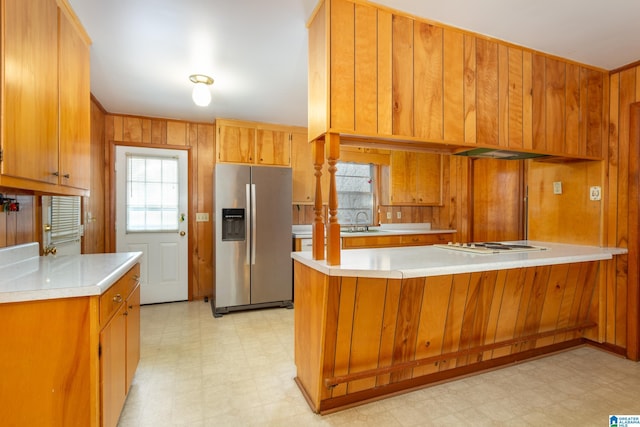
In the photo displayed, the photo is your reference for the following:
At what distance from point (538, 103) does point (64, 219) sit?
12.2ft

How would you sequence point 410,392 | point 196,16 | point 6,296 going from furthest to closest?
1. point 410,392
2. point 196,16
3. point 6,296

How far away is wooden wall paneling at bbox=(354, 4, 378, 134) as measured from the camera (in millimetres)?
1646

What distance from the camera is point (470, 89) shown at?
1.93 meters

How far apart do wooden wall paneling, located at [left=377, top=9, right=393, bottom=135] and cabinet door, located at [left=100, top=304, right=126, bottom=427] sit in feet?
5.48

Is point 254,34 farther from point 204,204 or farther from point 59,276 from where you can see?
point 204,204

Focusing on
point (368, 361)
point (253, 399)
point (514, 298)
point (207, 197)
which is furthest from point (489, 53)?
point (207, 197)

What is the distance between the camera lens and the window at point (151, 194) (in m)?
3.79

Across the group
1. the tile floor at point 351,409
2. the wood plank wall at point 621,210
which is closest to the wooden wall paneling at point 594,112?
the wood plank wall at point 621,210

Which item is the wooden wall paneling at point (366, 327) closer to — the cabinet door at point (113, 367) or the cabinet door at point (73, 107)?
the cabinet door at point (113, 367)

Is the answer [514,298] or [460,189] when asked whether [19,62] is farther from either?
→ [460,189]

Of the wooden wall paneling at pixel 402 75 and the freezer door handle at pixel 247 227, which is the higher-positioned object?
the wooden wall paneling at pixel 402 75

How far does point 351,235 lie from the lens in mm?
3869

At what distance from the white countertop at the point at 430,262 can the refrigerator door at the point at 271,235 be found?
1.74m

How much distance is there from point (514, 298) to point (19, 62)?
10.4ft
